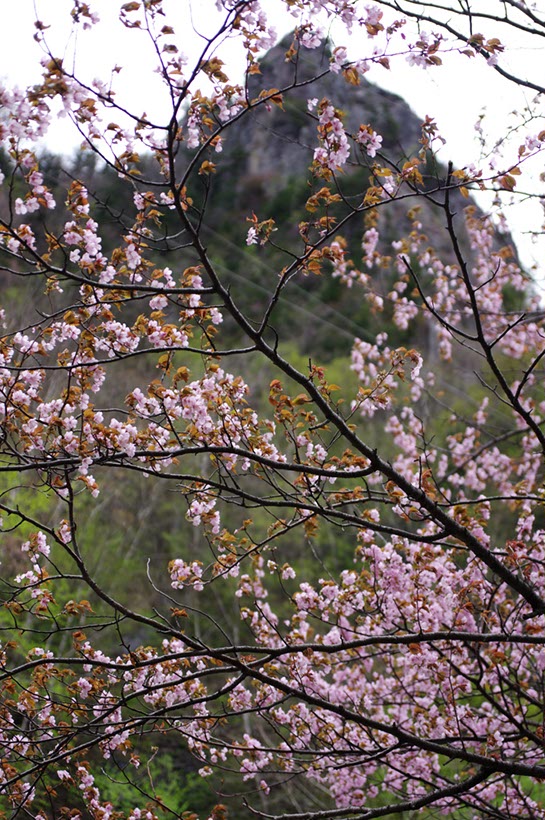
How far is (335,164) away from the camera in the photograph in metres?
2.71

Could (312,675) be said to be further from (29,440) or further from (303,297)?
(303,297)

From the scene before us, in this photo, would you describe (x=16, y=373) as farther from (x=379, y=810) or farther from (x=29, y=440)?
(x=379, y=810)

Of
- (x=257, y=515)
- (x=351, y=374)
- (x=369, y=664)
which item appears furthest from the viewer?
(x=351, y=374)

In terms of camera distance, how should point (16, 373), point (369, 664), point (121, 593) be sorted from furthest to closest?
point (121, 593), point (369, 664), point (16, 373)

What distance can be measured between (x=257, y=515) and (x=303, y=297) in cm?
893

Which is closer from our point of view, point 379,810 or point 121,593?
point 379,810

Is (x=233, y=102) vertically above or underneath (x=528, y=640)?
above

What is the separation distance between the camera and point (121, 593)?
979 centimetres

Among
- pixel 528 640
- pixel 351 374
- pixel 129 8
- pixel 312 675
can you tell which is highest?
pixel 351 374

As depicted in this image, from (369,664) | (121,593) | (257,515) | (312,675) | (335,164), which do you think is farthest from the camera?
(257,515)

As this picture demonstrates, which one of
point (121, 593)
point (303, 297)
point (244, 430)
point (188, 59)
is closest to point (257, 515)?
point (121, 593)

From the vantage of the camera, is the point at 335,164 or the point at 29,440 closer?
the point at 335,164

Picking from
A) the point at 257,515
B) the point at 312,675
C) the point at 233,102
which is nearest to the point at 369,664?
the point at 312,675

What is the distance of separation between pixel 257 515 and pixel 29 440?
1070 cm
